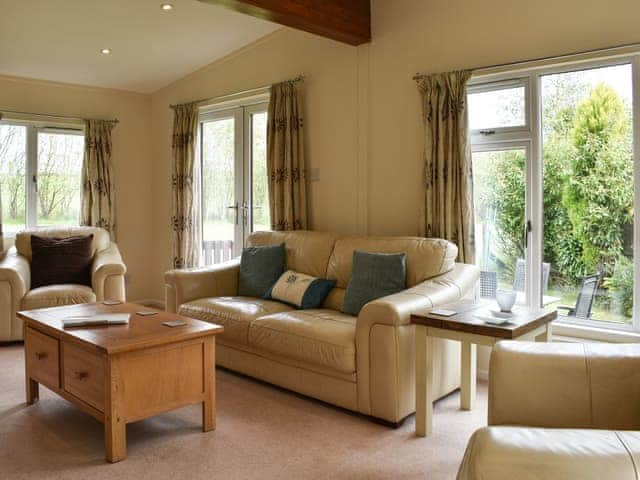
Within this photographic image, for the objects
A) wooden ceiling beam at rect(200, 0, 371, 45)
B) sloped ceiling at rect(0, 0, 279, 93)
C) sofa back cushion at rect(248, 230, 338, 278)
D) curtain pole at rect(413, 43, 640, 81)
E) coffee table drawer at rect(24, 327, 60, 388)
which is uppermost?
sloped ceiling at rect(0, 0, 279, 93)

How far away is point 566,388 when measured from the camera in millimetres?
1886

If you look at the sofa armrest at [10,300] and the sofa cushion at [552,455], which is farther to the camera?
the sofa armrest at [10,300]

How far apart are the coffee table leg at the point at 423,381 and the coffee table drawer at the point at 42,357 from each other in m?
1.81

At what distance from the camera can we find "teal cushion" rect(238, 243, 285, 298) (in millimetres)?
4219

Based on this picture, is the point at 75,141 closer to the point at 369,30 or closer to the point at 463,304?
the point at 369,30

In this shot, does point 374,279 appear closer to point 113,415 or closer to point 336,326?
point 336,326

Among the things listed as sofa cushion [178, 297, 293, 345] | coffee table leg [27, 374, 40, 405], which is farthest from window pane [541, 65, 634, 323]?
coffee table leg [27, 374, 40, 405]

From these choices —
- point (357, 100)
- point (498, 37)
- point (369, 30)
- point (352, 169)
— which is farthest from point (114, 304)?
point (498, 37)

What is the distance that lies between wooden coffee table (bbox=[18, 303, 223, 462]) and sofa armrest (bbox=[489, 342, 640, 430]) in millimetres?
1481

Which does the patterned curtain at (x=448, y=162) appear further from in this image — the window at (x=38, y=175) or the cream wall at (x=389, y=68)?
the window at (x=38, y=175)

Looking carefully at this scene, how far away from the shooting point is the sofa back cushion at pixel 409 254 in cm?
350

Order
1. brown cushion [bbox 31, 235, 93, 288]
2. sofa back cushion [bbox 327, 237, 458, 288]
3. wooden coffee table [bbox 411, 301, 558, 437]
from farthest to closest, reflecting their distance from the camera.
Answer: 1. brown cushion [bbox 31, 235, 93, 288]
2. sofa back cushion [bbox 327, 237, 458, 288]
3. wooden coffee table [bbox 411, 301, 558, 437]

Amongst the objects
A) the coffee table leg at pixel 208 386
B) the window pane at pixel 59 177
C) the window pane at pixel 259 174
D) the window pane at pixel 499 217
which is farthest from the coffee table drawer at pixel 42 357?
the window pane at pixel 59 177

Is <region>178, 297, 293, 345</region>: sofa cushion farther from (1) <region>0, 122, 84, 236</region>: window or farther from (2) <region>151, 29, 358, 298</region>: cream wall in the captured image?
(1) <region>0, 122, 84, 236</region>: window
